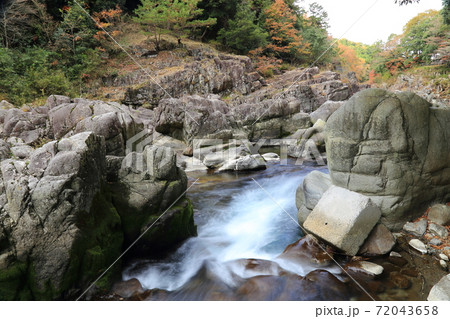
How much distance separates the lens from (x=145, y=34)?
23391 millimetres

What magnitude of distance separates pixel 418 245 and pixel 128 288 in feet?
15.6

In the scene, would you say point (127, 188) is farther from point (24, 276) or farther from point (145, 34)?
point (145, 34)

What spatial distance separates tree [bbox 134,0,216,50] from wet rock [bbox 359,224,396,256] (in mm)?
22571

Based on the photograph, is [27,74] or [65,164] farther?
[27,74]

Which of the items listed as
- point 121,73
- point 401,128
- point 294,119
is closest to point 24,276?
point 401,128

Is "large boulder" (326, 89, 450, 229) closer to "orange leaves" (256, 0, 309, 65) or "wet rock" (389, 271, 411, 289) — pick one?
"wet rock" (389, 271, 411, 289)

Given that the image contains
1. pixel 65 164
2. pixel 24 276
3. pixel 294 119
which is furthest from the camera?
pixel 294 119

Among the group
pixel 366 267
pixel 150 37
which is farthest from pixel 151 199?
pixel 150 37

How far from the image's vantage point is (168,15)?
2112cm

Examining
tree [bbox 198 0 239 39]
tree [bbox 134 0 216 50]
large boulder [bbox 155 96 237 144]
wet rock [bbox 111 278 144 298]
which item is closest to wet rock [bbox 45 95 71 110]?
large boulder [bbox 155 96 237 144]

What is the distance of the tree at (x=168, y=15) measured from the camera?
21.2 metres

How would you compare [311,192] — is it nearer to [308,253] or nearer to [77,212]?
[308,253]

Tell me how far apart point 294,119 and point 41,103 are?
13834 millimetres

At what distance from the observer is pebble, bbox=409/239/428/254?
4035 mm
